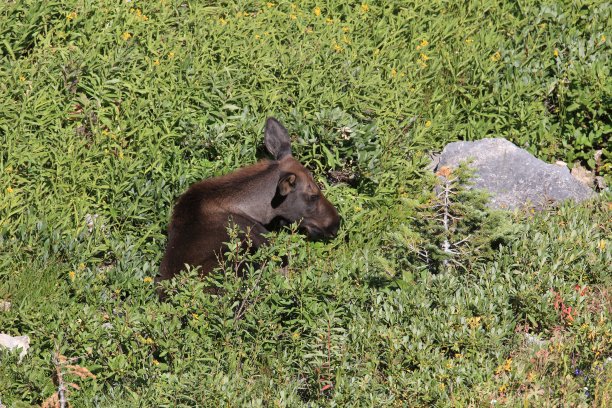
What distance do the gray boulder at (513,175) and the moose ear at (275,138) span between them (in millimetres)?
1812

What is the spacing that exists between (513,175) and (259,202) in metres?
2.74

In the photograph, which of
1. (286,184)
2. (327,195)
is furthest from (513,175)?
(286,184)

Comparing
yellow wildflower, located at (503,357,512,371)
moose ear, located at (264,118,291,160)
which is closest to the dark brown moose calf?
moose ear, located at (264,118,291,160)

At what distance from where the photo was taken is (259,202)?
32.2 feet

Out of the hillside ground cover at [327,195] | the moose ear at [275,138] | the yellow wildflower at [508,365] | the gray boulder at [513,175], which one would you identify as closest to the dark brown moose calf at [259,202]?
the moose ear at [275,138]

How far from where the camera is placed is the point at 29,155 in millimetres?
9516

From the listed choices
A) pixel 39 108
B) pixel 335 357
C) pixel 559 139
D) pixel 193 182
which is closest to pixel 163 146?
pixel 193 182

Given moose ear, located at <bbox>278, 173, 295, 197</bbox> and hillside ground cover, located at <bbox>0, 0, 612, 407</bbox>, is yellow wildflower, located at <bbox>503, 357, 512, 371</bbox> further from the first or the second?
moose ear, located at <bbox>278, 173, 295, 197</bbox>

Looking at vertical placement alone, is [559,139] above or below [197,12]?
below

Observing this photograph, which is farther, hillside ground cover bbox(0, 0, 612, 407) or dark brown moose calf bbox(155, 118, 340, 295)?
dark brown moose calf bbox(155, 118, 340, 295)

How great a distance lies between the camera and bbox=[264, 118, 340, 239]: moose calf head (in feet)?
32.1

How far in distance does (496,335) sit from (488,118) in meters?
4.62

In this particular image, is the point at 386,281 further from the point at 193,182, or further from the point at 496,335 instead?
the point at 193,182

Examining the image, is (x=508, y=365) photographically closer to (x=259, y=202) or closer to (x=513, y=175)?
(x=259, y=202)
